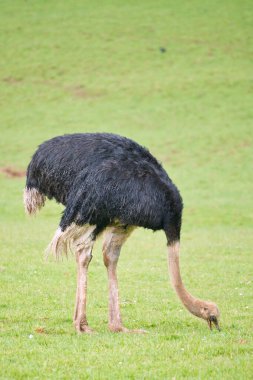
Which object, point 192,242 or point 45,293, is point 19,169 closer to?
point 192,242

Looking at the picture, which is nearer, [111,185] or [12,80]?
[111,185]

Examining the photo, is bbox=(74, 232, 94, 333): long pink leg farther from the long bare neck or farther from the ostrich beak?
the ostrich beak

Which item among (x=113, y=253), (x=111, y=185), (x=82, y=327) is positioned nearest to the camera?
(x=82, y=327)

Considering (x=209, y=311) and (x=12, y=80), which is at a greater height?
(x=209, y=311)

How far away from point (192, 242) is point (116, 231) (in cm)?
1124

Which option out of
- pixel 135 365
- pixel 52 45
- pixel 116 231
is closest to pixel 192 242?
pixel 116 231

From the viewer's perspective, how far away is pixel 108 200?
378 inches

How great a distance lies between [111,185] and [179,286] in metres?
1.58

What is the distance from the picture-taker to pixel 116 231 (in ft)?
33.8

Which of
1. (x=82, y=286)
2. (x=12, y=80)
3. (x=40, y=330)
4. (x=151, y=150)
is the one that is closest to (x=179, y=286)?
(x=82, y=286)

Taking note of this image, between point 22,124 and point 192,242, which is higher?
point 192,242

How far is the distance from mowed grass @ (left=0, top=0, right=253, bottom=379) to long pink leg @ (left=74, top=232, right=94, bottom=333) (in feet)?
0.79

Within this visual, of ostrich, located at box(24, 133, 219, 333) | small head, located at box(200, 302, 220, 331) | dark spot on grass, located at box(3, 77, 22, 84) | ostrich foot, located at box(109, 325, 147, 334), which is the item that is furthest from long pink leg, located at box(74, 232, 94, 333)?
dark spot on grass, located at box(3, 77, 22, 84)

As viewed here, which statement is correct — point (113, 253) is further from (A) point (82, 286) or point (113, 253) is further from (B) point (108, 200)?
(B) point (108, 200)
